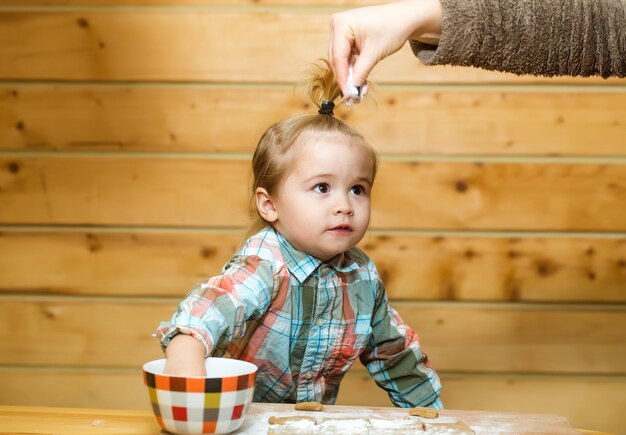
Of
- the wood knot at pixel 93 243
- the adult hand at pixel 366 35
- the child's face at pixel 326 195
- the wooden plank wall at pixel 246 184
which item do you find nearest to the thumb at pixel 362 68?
the adult hand at pixel 366 35

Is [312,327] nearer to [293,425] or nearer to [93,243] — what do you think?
[293,425]

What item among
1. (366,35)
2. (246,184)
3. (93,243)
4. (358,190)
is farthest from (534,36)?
(93,243)

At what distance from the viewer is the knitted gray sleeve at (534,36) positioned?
3.88 feet

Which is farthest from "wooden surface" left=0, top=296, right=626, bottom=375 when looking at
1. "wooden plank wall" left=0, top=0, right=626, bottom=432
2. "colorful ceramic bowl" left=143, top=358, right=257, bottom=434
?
"colorful ceramic bowl" left=143, top=358, right=257, bottom=434

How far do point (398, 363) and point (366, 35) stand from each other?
610 millimetres

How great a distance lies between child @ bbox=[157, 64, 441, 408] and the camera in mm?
1346

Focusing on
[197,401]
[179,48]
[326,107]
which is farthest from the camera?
[179,48]

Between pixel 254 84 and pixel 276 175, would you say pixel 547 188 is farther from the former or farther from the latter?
pixel 276 175

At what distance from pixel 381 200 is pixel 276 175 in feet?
2.45

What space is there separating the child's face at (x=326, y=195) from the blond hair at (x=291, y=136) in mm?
15

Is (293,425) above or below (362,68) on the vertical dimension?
below

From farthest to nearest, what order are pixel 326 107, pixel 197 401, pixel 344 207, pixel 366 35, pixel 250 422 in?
1. pixel 326 107
2. pixel 344 207
3. pixel 366 35
4. pixel 250 422
5. pixel 197 401

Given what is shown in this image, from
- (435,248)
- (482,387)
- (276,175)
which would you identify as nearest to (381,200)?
(435,248)

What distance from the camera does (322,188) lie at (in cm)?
139
